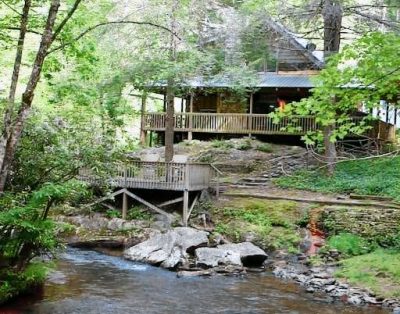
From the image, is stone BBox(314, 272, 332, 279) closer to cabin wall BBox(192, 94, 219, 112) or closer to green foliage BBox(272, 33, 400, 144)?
green foliage BBox(272, 33, 400, 144)

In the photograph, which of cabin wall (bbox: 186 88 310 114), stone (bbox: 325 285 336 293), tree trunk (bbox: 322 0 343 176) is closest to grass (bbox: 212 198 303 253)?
stone (bbox: 325 285 336 293)

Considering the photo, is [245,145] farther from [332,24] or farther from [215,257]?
[215,257]

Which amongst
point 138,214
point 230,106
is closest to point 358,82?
point 138,214

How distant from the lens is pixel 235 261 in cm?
1454

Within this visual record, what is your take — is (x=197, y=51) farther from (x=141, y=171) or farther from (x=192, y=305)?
(x=192, y=305)

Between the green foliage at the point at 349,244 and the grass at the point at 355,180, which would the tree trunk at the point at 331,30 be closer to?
the grass at the point at 355,180

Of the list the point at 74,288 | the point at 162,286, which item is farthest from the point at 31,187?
the point at 162,286

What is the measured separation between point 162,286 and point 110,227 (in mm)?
5800

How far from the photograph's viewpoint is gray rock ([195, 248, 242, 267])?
1441 centimetres

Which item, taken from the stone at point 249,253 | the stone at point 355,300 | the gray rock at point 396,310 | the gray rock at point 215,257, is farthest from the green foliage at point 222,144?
the gray rock at point 396,310

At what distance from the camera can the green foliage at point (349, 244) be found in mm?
15164

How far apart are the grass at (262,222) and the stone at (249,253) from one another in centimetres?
91

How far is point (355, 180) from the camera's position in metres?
20.9

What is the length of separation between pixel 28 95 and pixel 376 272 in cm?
963
